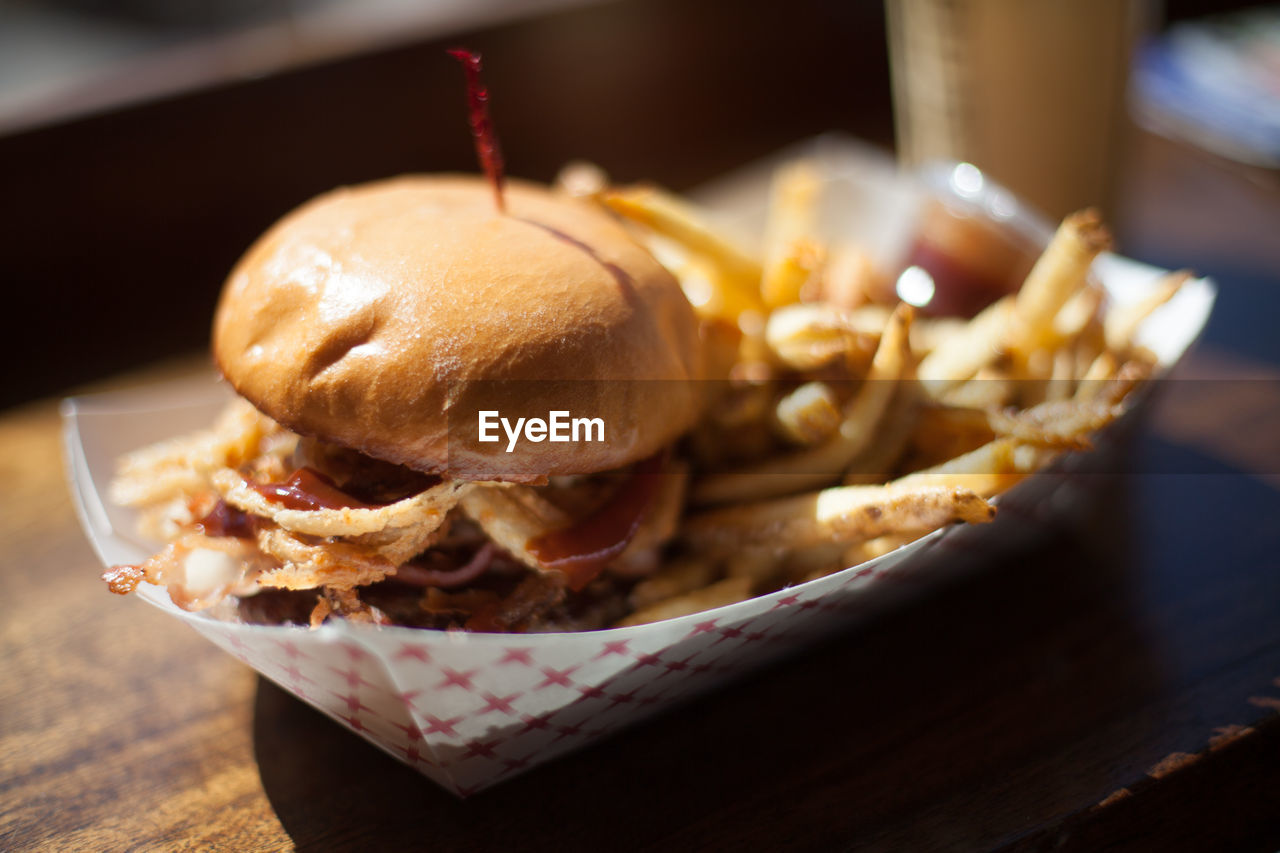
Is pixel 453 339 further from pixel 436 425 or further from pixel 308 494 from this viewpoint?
pixel 308 494

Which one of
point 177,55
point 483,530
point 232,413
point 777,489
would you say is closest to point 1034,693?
point 777,489

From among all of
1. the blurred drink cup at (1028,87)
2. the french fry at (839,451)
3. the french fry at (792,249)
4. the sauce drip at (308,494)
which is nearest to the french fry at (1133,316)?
the french fry at (839,451)

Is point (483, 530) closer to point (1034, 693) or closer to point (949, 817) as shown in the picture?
point (949, 817)

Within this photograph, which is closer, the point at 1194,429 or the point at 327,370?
the point at 327,370

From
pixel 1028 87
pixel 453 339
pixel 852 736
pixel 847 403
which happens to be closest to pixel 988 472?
pixel 847 403

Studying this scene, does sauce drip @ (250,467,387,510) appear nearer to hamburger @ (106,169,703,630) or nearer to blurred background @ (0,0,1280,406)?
hamburger @ (106,169,703,630)

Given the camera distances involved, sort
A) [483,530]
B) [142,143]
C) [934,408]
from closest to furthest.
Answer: [483,530] → [934,408] → [142,143]

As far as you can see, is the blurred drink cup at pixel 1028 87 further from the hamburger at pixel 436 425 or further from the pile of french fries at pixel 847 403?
the hamburger at pixel 436 425
